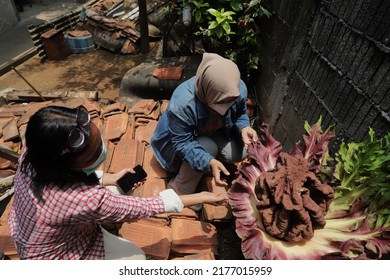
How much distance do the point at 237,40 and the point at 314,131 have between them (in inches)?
87.6

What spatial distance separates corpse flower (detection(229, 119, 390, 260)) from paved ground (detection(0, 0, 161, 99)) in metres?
4.95

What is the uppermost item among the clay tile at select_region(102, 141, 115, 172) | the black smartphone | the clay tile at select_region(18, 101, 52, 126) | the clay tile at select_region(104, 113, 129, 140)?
the black smartphone

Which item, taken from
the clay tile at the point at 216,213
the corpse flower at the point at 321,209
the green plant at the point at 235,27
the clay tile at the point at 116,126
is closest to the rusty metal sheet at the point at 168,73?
the green plant at the point at 235,27

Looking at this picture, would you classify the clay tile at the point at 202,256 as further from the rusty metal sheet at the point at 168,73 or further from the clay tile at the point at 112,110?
the rusty metal sheet at the point at 168,73

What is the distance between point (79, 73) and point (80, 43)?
126 cm

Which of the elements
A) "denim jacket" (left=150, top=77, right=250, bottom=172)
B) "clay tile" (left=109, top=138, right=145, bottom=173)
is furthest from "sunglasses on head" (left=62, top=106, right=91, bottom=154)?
"clay tile" (left=109, top=138, right=145, bottom=173)

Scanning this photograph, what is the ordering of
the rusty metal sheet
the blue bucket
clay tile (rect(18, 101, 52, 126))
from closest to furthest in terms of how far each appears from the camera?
clay tile (rect(18, 101, 52, 126)), the rusty metal sheet, the blue bucket

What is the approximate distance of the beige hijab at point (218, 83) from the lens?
1.98 meters

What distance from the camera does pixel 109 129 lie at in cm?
319

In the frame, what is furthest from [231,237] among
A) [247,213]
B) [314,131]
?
[314,131]

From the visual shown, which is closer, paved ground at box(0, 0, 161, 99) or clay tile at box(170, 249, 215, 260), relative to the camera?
clay tile at box(170, 249, 215, 260)

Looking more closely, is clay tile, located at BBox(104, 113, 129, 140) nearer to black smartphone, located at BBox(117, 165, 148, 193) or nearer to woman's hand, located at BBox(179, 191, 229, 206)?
black smartphone, located at BBox(117, 165, 148, 193)

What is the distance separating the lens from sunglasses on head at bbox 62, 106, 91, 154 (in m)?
→ 1.24

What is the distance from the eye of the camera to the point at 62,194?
1326mm
